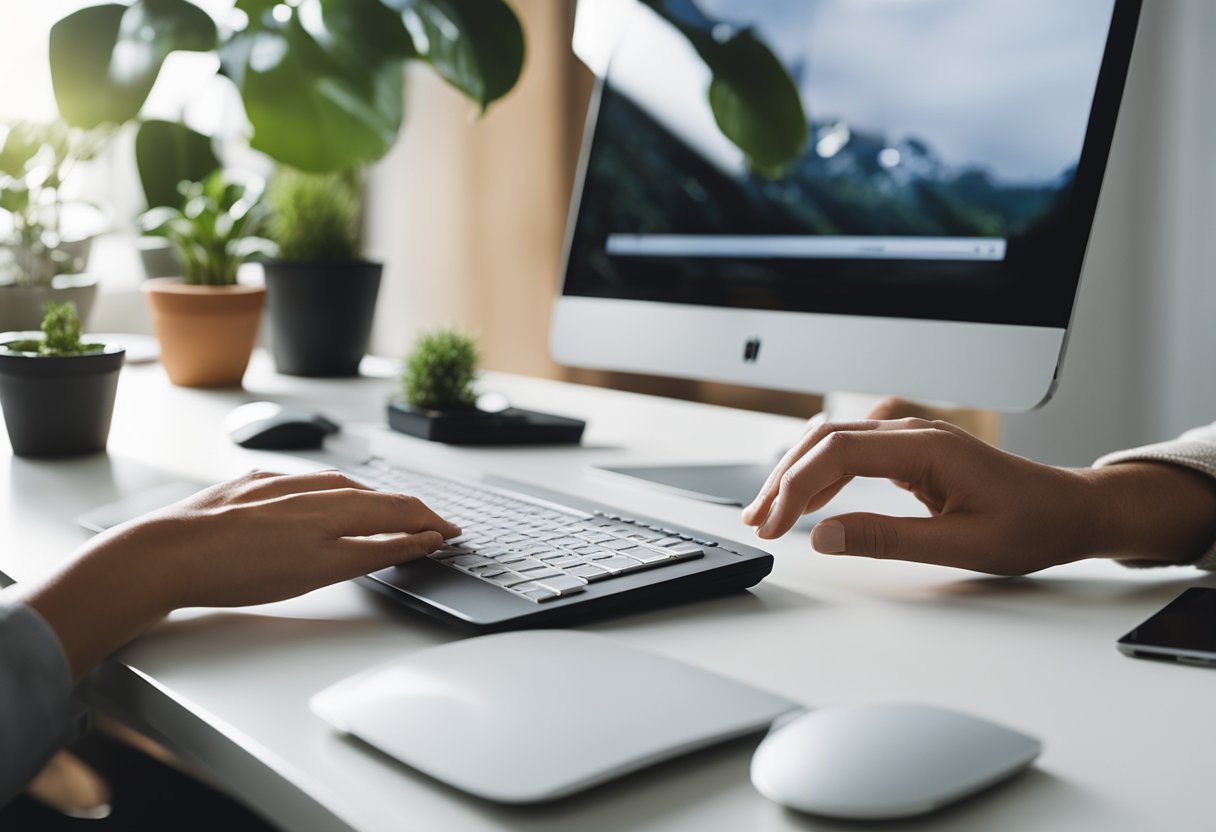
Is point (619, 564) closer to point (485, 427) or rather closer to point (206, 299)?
point (485, 427)

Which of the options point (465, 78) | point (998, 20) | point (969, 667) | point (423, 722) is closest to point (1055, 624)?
point (969, 667)

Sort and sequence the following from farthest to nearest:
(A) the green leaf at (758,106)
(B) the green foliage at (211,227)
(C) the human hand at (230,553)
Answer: (B) the green foliage at (211,227) → (A) the green leaf at (758,106) → (C) the human hand at (230,553)

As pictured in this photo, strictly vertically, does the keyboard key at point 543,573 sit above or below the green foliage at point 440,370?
below

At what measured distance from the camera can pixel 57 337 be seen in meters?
0.97

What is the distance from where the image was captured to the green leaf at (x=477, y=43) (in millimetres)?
1061

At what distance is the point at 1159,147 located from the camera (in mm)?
1262

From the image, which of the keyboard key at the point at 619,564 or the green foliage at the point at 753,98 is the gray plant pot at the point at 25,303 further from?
the keyboard key at the point at 619,564

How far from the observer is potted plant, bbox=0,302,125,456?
95cm

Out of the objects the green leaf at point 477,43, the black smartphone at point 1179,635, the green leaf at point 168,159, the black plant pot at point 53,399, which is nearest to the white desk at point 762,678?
the black smartphone at point 1179,635

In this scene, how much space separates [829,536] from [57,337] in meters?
0.71

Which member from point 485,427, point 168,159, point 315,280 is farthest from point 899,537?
point 168,159

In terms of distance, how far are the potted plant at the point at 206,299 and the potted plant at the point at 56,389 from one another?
1.10 ft

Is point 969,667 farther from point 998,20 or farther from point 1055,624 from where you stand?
point 998,20

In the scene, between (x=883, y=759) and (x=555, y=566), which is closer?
(x=883, y=759)
